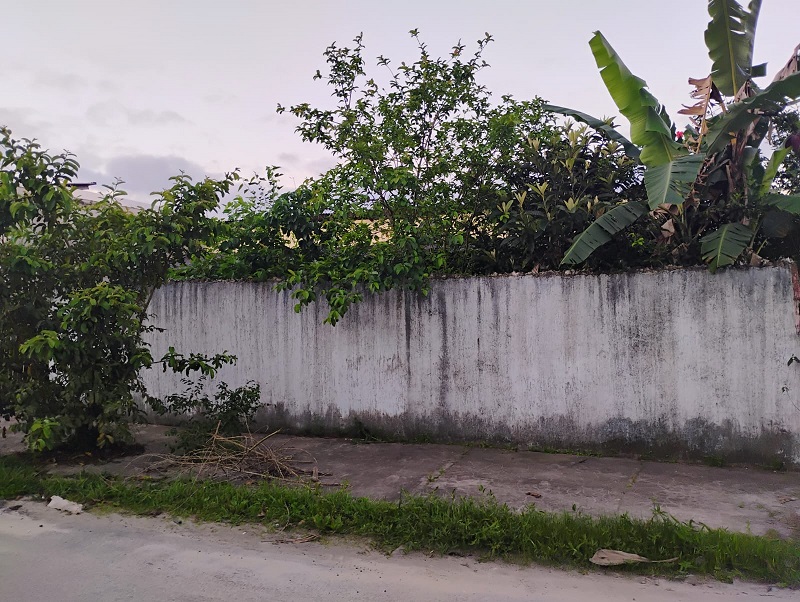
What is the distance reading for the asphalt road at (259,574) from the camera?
335 cm

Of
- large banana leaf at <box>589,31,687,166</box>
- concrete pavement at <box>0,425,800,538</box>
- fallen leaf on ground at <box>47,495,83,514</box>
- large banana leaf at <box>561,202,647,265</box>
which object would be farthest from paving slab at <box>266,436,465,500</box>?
large banana leaf at <box>589,31,687,166</box>

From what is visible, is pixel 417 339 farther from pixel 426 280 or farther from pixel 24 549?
pixel 24 549

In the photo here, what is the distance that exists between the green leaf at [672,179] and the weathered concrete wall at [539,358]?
0.84 m

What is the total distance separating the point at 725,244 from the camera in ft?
17.7

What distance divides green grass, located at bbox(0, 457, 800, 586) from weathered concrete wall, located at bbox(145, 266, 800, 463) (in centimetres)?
173

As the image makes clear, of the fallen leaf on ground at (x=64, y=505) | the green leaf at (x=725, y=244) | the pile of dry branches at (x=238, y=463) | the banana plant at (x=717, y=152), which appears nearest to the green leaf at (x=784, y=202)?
the banana plant at (x=717, y=152)

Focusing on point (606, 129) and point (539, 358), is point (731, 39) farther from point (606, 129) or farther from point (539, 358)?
point (539, 358)

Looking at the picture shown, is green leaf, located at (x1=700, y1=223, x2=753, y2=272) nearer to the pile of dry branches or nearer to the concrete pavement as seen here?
the concrete pavement

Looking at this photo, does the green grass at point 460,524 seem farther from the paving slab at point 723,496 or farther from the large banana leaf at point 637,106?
the large banana leaf at point 637,106

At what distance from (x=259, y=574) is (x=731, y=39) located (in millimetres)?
6406

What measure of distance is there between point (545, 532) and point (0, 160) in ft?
18.7

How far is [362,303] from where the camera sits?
691 centimetres

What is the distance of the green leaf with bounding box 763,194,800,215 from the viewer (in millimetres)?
5227

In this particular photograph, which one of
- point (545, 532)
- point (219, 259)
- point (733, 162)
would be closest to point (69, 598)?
point (545, 532)
